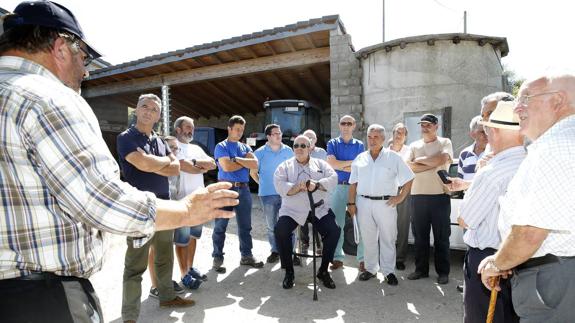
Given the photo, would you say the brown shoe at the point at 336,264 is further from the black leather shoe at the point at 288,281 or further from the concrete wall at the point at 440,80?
the concrete wall at the point at 440,80

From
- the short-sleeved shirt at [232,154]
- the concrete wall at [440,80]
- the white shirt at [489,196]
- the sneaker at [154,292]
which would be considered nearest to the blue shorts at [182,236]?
the sneaker at [154,292]

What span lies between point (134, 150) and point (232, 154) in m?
1.96

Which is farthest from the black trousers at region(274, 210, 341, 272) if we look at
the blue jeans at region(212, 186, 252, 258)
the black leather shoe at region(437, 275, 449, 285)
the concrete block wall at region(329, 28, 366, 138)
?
the concrete block wall at region(329, 28, 366, 138)

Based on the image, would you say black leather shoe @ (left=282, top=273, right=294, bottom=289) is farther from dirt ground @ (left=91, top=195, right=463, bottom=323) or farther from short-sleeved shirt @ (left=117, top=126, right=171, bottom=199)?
short-sleeved shirt @ (left=117, top=126, right=171, bottom=199)

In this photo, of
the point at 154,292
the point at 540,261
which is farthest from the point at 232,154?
the point at 540,261

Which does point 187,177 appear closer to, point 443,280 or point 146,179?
point 146,179

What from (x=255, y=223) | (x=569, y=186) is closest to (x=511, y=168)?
(x=569, y=186)

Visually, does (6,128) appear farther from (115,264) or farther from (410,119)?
(410,119)

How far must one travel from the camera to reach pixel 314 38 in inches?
405

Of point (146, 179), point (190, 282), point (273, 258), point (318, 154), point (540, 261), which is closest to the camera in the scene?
point (540, 261)

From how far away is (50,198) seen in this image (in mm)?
1129

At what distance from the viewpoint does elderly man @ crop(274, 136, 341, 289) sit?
4.32m

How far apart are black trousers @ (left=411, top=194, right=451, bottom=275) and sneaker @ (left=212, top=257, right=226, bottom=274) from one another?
254 centimetres

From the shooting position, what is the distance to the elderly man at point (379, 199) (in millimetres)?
4402
